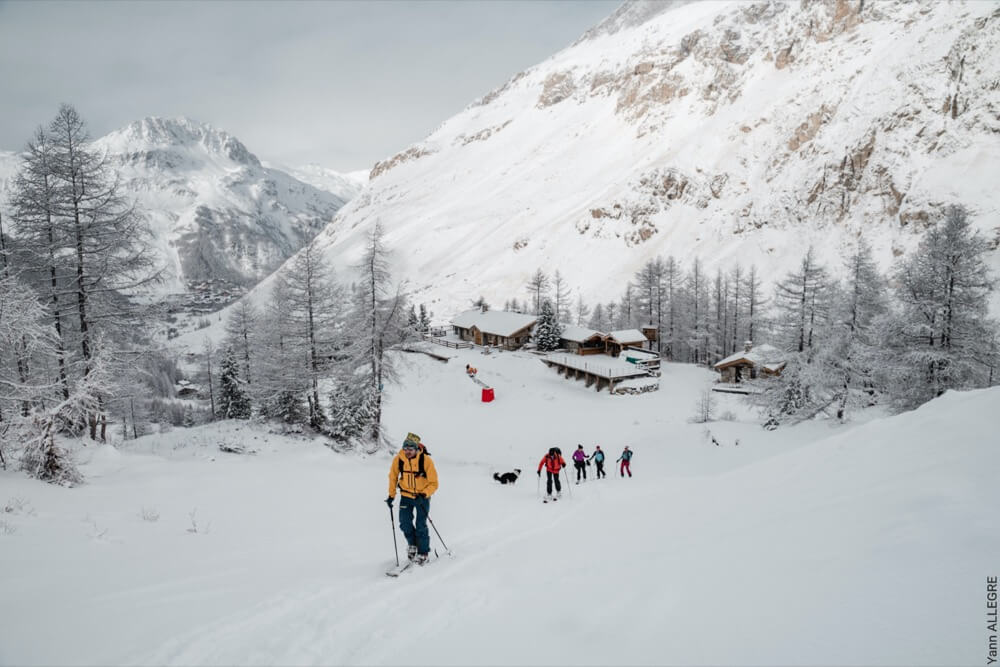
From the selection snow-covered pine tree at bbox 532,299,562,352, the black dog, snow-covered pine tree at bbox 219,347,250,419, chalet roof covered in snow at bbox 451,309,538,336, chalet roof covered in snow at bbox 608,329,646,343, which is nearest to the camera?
the black dog

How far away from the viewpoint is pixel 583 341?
4850 cm

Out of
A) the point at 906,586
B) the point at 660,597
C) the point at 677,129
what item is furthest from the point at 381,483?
the point at 677,129

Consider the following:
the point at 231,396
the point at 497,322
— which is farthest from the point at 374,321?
the point at 497,322

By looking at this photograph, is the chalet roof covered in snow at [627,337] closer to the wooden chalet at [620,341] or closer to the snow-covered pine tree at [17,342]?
the wooden chalet at [620,341]

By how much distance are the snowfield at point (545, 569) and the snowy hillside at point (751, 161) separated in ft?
90.8

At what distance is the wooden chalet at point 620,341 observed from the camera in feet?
158

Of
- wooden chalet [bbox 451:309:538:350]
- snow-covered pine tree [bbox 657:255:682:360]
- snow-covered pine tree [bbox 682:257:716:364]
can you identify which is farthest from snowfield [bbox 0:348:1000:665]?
snow-covered pine tree [bbox 657:255:682:360]

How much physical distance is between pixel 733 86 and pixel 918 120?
5455cm

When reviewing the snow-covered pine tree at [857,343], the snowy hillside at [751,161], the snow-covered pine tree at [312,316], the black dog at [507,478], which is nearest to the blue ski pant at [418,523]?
the black dog at [507,478]

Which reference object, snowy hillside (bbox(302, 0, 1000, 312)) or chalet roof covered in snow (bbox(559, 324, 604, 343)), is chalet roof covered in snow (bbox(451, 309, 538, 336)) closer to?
chalet roof covered in snow (bbox(559, 324, 604, 343))

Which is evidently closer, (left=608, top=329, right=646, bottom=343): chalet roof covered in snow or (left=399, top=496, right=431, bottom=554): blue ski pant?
(left=399, top=496, right=431, bottom=554): blue ski pant

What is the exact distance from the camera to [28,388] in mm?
9008

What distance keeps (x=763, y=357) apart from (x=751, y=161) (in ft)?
269

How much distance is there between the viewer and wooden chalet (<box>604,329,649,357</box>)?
158ft
